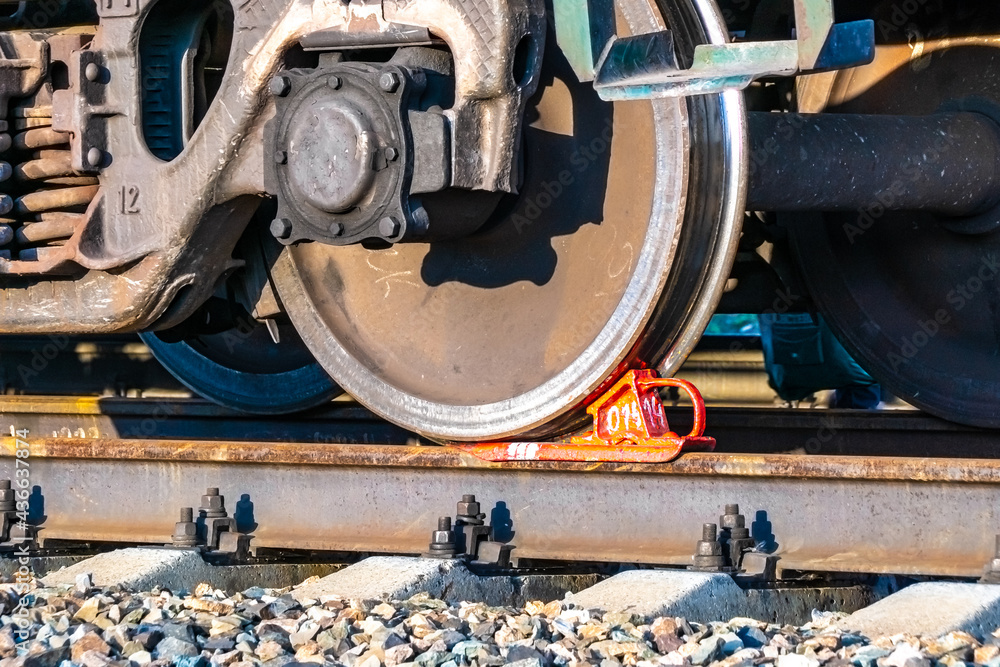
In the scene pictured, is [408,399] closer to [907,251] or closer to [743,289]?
[743,289]

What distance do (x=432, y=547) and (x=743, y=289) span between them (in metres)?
A: 1.76

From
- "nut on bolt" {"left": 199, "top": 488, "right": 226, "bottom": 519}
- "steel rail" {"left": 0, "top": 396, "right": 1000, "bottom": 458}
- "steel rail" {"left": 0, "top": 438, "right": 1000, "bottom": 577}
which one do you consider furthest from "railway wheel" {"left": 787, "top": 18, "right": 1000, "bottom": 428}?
"nut on bolt" {"left": 199, "top": 488, "right": 226, "bottom": 519}

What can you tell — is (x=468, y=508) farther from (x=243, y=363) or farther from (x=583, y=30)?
(x=243, y=363)

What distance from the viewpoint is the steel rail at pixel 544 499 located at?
339 cm

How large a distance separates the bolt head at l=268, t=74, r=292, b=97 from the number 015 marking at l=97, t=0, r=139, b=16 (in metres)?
0.65

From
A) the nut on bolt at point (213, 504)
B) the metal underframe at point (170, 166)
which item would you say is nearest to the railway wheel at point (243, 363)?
the metal underframe at point (170, 166)

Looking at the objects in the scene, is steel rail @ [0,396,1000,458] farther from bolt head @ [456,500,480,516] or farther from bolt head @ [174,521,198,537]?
bolt head @ [456,500,480,516]

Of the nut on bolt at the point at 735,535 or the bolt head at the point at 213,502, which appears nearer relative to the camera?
the nut on bolt at the point at 735,535

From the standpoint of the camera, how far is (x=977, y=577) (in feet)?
10.9

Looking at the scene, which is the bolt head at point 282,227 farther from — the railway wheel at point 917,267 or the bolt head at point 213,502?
the railway wheel at point 917,267

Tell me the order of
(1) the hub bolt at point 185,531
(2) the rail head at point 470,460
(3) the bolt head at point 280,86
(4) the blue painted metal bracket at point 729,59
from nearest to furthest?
(4) the blue painted metal bracket at point 729,59 → (2) the rail head at point 470,460 → (3) the bolt head at point 280,86 → (1) the hub bolt at point 185,531

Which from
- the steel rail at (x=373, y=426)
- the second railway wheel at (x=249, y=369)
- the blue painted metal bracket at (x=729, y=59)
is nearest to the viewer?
the blue painted metal bracket at (x=729, y=59)

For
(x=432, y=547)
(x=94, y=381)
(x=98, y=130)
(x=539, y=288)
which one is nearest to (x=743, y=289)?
(x=539, y=288)

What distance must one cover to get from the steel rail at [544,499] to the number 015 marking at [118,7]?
1218mm
